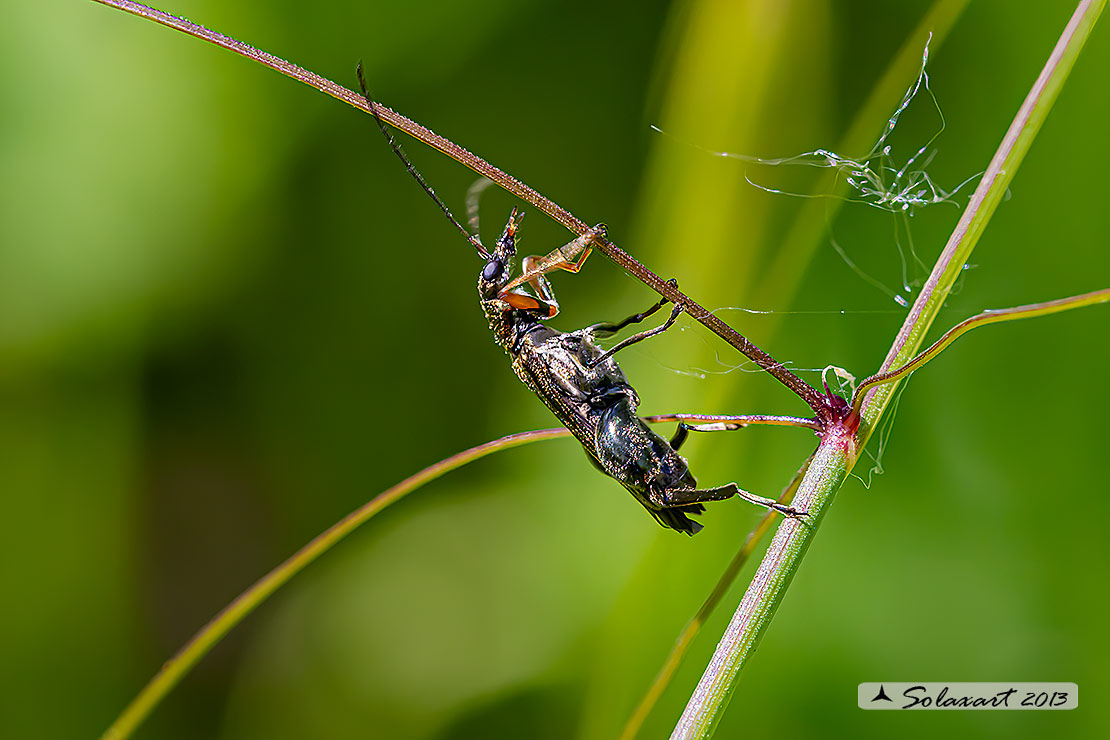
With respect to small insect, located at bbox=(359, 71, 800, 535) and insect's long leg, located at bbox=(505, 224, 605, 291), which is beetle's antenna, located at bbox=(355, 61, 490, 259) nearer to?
small insect, located at bbox=(359, 71, 800, 535)

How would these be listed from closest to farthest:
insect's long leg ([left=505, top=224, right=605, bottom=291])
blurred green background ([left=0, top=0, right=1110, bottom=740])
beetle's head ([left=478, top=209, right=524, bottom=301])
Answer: insect's long leg ([left=505, top=224, right=605, bottom=291]) → beetle's head ([left=478, top=209, right=524, bottom=301]) → blurred green background ([left=0, top=0, right=1110, bottom=740])

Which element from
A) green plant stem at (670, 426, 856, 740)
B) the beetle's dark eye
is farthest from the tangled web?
green plant stem at (670, 426, 856, 740)

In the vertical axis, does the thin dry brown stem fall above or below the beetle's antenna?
below

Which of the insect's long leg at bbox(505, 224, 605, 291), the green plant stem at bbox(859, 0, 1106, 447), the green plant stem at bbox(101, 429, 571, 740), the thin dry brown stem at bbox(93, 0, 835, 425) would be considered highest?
the green plant stem at bbox(859, 0, 1106, 447)

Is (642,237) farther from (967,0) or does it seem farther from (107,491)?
(107,491)

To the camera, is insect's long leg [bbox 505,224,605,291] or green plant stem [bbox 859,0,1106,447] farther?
insect's long leg [bbox 505,224,605,291]

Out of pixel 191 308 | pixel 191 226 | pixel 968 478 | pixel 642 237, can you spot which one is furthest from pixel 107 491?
pixel 968 478

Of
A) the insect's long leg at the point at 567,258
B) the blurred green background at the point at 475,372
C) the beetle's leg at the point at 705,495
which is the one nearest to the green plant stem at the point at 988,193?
the beetle's leg at the point at 705,495
